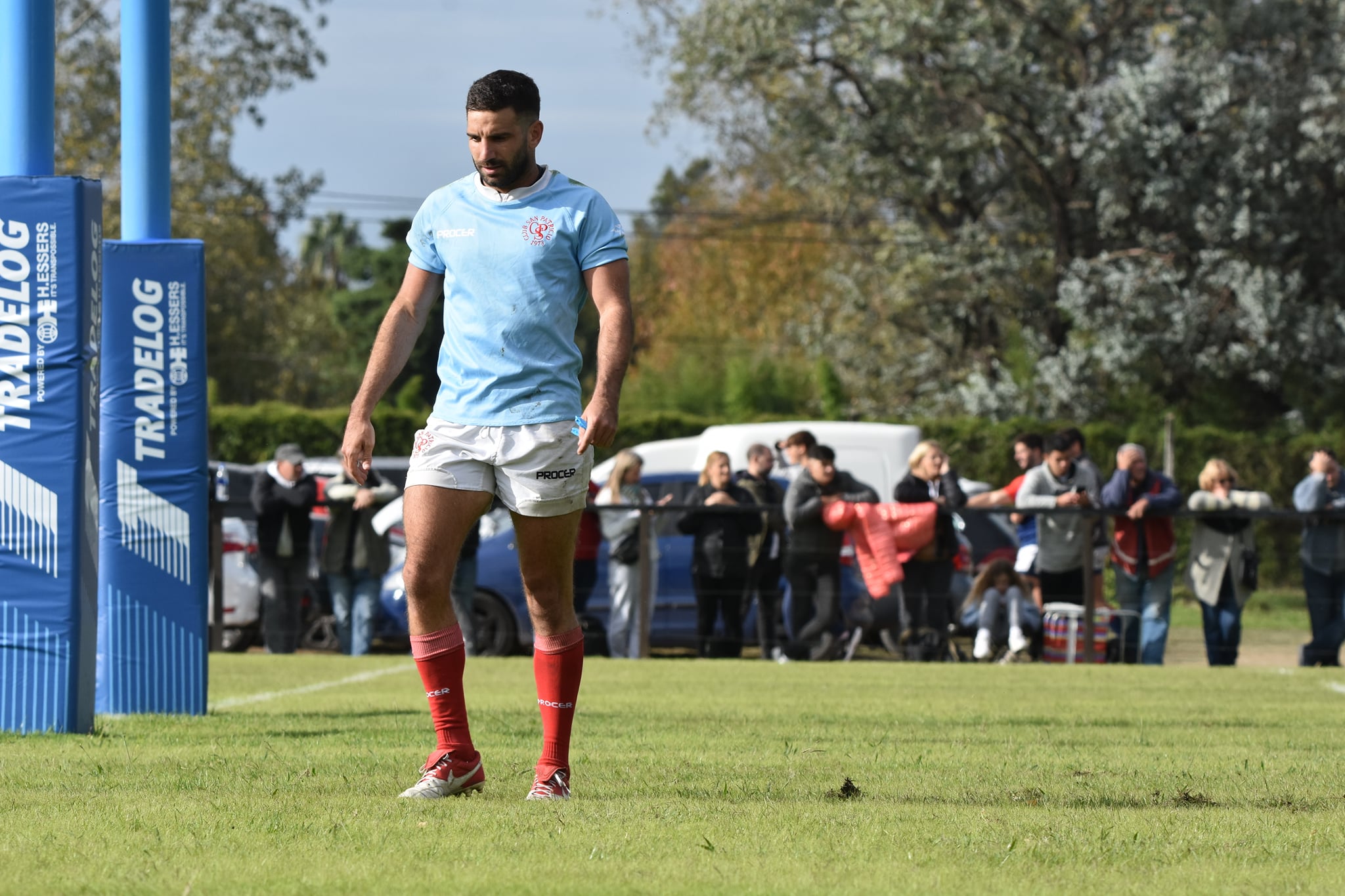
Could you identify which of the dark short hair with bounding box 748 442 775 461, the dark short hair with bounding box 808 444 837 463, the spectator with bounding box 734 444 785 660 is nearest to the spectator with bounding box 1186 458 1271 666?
the dark short hair with bounding box 808 444 837 463

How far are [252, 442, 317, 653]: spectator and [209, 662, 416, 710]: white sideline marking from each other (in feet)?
7.81

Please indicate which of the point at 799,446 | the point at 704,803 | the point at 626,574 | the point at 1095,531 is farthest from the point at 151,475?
the point at 1095,531

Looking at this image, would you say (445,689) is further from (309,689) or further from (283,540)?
(283,540)

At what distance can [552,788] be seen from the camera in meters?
5.28

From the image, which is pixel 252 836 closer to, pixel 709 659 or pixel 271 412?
pixel 709 659

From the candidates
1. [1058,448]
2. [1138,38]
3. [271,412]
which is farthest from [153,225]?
[1138,38]

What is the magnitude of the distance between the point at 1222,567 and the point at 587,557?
17.7 feet

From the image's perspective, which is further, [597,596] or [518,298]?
[597,596]

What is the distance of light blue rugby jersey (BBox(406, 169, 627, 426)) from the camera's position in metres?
5.26

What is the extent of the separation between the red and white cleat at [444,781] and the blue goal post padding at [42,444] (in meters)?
2.62

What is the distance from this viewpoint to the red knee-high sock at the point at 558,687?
17.7 feet

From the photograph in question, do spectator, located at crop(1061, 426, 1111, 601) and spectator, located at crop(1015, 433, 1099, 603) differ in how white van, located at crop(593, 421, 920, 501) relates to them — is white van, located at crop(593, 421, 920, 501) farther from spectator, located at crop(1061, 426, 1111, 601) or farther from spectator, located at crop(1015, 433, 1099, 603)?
spectator, located at crop(1015, 433, 1099, 603)

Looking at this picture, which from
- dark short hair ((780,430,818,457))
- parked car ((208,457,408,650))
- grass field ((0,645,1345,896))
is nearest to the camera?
grass field ((0,645,1345,896))

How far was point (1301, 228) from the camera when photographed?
3028cm
